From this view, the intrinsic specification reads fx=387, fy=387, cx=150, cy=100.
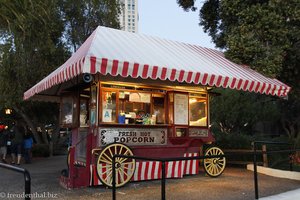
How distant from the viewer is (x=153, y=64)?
8.64 m

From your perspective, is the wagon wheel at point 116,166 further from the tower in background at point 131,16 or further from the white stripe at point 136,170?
the tower in background at point 131,16

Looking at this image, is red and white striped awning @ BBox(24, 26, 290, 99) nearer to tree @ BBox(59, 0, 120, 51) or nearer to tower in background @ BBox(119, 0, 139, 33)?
tree @ BBox(59, 0, 120, 51)

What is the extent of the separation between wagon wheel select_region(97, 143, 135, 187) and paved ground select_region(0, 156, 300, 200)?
0.24 m

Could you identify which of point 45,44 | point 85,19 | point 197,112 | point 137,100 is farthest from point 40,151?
point 137,100

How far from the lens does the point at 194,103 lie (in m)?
11.5

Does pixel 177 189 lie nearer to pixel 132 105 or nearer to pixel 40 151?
pixel 132 105

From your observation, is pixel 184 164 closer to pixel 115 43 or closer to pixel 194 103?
pixel 194 103

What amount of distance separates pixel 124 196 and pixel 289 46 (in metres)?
6.88

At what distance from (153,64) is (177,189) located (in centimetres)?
299

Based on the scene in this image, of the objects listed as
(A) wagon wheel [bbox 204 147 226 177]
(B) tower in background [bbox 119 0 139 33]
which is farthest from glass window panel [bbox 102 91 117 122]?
(B) tower in background [bbox 119 0 139 33]

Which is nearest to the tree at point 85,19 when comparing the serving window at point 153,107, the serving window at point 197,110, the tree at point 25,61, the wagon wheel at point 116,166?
the tree at point 25,61

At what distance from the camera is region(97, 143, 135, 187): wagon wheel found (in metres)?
9.05

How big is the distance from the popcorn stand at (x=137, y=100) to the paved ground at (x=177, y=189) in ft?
1.06

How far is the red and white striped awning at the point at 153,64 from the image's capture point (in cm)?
800
